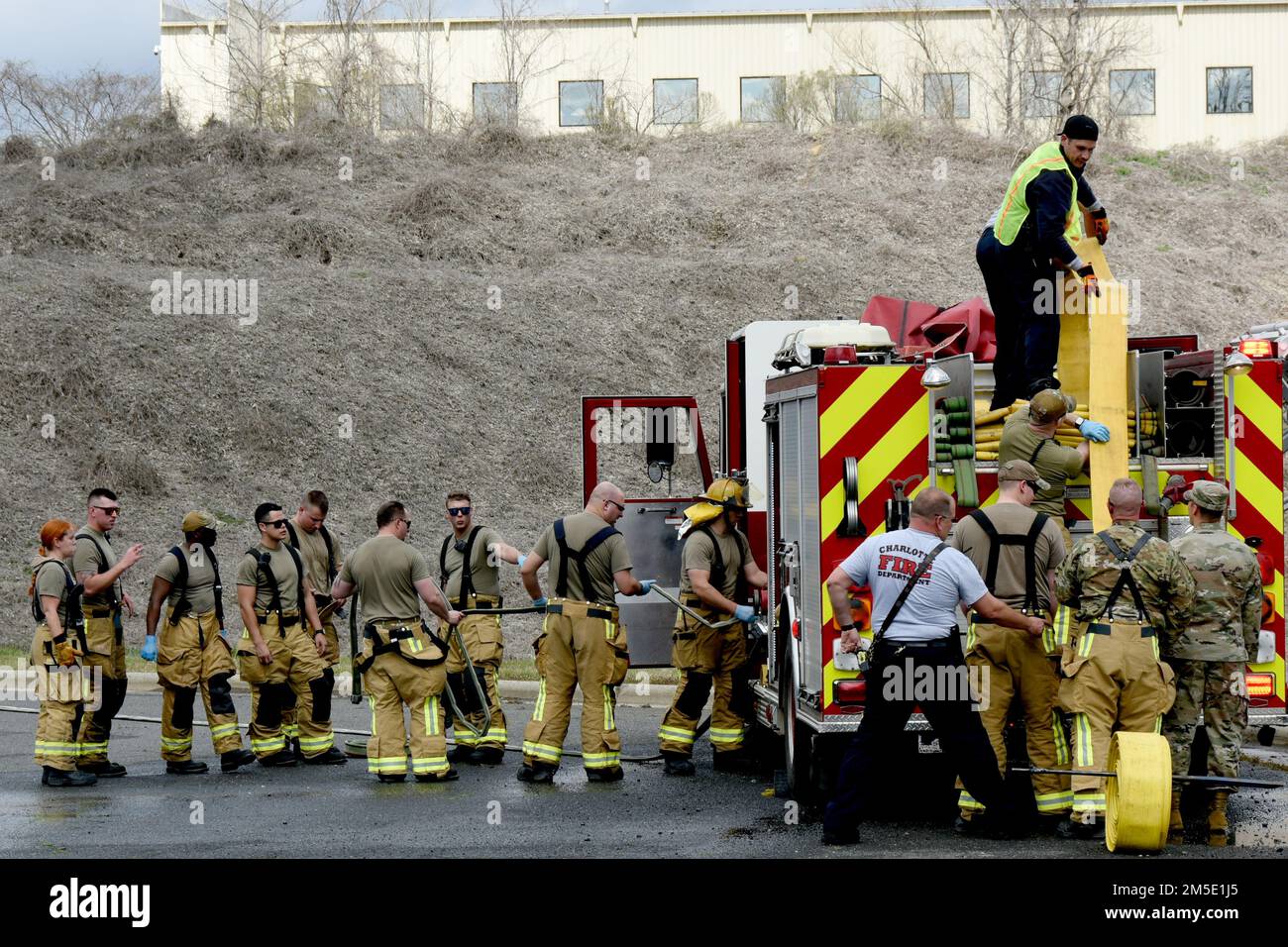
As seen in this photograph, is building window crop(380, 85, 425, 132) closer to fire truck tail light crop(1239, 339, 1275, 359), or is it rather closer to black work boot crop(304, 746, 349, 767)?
black work boot crop(304, 746, 349, 767)

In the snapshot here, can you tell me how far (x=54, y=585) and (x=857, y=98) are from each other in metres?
28.7

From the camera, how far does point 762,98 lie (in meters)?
36.3

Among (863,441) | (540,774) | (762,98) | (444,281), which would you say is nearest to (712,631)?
(540,774)

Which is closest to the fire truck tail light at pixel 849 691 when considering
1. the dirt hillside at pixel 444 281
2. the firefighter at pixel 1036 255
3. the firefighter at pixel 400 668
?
the firefighter at pixel 1036 255

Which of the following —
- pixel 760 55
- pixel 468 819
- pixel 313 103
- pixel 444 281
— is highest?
pixel 760 55

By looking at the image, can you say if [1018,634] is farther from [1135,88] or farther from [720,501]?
[1135,88]

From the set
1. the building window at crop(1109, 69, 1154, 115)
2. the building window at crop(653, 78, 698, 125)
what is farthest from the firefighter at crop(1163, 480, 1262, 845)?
the building window at crop(1109, 69, 1154, 115)

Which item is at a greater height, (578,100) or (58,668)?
(578,100)

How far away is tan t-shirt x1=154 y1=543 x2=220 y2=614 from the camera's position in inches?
430

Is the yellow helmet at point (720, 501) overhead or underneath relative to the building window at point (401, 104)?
underneath

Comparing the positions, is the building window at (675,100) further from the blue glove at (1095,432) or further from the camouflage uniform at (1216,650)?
the camouflage uniform at (1216,650)

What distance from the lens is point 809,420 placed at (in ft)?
28.4

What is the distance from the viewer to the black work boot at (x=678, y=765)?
10602 millimetres

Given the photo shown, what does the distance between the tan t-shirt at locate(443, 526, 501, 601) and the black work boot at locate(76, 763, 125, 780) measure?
2517 millimetres
